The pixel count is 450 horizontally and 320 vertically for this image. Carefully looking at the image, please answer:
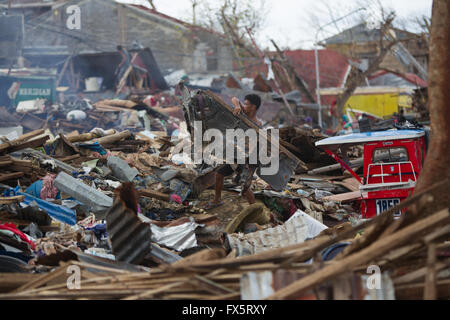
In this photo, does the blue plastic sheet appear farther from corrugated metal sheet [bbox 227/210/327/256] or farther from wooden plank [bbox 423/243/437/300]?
wooden plank [bbox 423/243/437/300]

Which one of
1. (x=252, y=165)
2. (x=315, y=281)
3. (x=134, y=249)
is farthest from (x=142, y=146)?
(x=315, y=281)

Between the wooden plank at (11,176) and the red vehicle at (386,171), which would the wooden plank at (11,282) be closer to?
the wooden plank at (11,176)

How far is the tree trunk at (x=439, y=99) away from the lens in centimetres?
390

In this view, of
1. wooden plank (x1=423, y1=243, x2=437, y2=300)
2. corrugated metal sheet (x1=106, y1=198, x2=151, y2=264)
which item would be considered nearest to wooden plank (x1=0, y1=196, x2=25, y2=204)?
corrugated metal sheet (x1=106, y1=198, x2=151, y2=264)

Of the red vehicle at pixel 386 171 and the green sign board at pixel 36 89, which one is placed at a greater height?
the green sign board at pixel 36 89

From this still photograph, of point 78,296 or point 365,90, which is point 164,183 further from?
point 365,90

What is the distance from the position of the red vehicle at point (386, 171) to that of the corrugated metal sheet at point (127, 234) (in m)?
4.23

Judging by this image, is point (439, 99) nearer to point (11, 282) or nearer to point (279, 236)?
point (279, 236)

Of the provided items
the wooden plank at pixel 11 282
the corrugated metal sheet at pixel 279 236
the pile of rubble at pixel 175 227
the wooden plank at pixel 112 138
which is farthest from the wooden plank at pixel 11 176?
the wooden plank at pixel 11 282

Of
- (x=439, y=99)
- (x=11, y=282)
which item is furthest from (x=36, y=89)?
(x=439, y=99)

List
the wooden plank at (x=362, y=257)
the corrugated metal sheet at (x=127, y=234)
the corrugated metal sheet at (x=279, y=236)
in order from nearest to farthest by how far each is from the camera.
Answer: the wooden plank at (x=362, y=257), the corrugated metal sheet at (x=127, y=234), the corrugated metal sheet at (x=279, y=236)

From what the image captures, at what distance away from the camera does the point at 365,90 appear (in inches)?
1150

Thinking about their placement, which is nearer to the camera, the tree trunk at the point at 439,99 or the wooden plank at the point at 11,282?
the wooden plank at the point at 11,282

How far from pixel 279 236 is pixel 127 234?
8.07 ft
